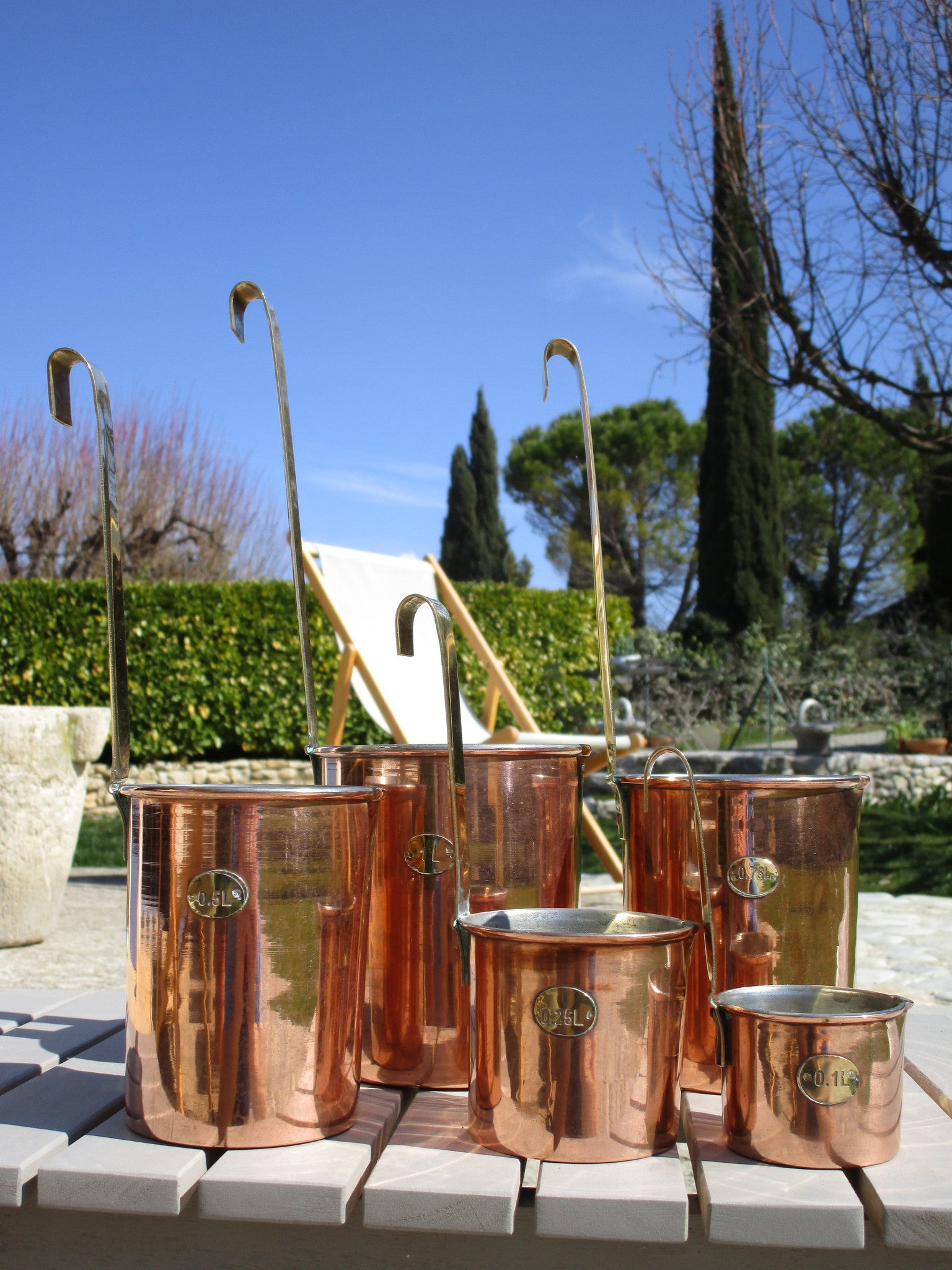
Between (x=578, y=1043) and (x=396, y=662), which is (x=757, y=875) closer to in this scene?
(x=578, y=1043)

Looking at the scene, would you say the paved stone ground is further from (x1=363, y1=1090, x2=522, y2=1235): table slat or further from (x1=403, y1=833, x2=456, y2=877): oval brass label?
(x1=363, y1=1090, x2=522, y2=1235): table slat

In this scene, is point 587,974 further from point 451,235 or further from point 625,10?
point 451,235

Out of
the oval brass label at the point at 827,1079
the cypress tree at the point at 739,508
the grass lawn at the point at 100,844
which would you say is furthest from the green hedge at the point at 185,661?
the cypress tree at the point at 739,508

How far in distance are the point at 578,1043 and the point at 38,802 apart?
2763 mm

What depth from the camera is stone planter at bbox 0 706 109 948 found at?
325cm

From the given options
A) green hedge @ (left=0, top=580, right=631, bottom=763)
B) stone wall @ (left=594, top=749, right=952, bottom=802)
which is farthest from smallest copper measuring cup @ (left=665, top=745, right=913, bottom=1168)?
green hedge @ (left=0, top=580, right=631, bottom=763)

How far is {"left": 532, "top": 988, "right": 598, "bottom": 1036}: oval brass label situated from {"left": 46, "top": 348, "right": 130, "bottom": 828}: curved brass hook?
518 mm

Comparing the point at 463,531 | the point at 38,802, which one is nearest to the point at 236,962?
the point at 38,802

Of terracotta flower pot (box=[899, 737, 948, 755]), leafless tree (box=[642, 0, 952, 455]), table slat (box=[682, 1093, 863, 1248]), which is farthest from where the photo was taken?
terracotta flower pot (box=[899, 737, 948, 755])

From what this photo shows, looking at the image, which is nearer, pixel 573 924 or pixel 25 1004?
pixel 573 924

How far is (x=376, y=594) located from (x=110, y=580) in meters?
2.76

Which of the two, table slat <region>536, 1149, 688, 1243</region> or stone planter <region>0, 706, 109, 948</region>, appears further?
stone planter <region>0, 706, 109, 948</region>

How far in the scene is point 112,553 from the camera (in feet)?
4.11

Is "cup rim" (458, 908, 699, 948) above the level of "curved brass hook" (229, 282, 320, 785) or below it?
below
